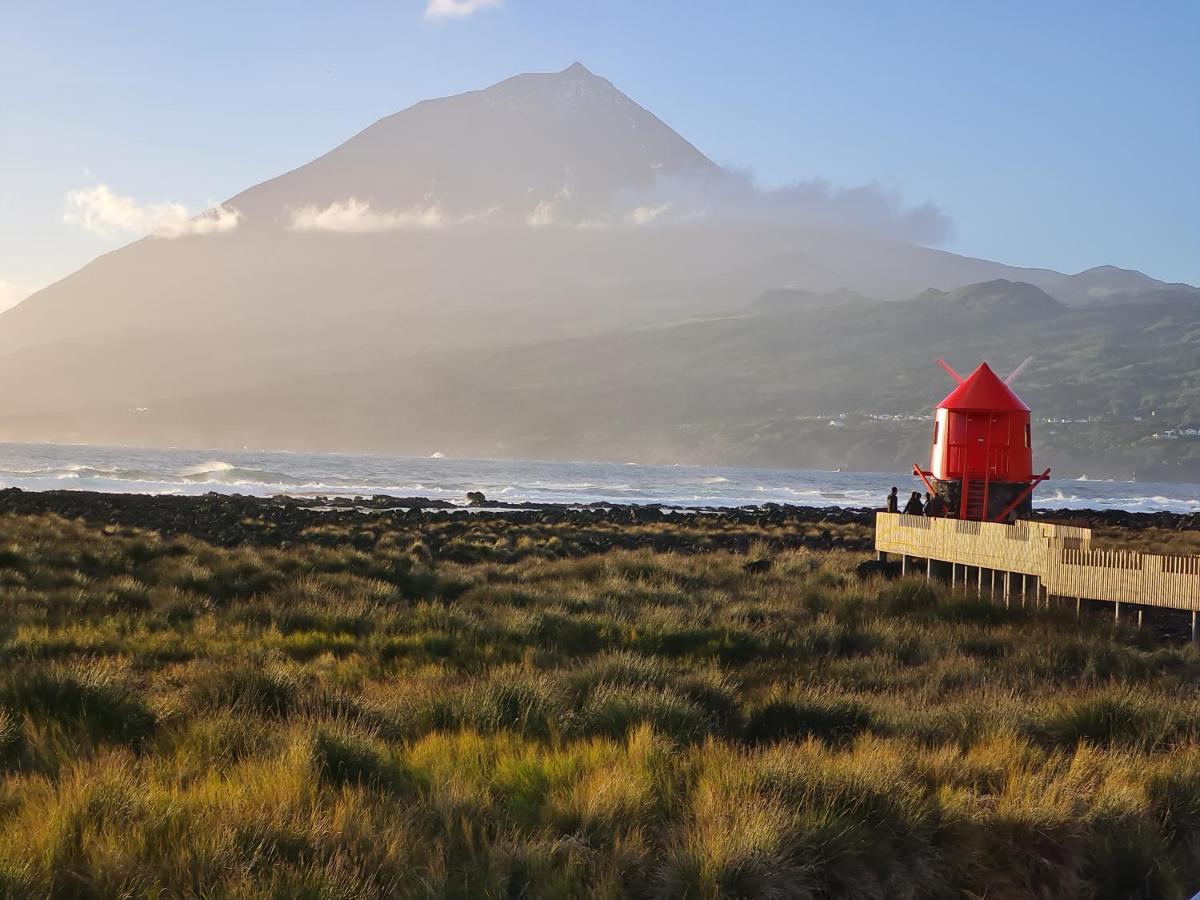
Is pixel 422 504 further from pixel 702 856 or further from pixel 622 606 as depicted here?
pixel 702 856

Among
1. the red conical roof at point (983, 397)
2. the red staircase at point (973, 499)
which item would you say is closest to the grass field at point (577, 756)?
the red staircase at point (973, 499)

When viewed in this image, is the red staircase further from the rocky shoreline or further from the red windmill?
the rocky shoreline

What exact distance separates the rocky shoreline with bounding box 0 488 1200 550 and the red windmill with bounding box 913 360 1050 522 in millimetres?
6911

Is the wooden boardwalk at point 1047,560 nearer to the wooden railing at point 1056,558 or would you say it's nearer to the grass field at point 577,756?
the wooden railing at point 1056,558

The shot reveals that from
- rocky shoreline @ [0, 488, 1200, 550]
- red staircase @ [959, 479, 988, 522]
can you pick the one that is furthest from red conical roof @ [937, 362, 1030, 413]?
rocky shoreline @ [0, 488, 1200, 550]

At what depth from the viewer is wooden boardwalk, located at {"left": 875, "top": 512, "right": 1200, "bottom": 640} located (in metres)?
13.6

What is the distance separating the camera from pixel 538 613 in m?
13.0

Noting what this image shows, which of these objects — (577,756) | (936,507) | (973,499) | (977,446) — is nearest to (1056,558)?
(973,499)

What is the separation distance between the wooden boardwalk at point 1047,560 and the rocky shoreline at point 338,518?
9270 millimetres

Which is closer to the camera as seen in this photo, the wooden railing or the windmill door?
the wooden railing

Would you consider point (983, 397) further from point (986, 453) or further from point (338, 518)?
point (338, 518)

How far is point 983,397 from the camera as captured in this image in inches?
907

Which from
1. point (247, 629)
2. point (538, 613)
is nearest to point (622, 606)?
point (538, 613)

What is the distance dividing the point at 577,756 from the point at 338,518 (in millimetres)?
33180
